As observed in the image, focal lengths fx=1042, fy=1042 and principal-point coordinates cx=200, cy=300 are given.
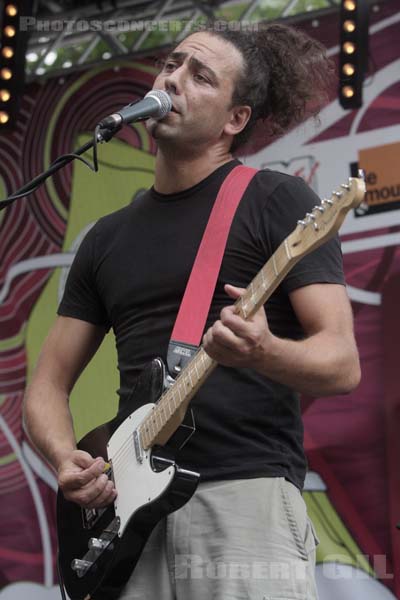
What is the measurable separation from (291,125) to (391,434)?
4.43ft

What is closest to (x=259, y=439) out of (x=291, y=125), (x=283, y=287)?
(x=283, y=287)

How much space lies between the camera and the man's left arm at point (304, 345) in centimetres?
201

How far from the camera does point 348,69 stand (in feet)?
13.5

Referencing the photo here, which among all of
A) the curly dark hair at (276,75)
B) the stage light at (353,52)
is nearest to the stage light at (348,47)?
the stage light at (353,52)

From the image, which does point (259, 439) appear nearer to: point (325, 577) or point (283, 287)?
point (283, 287)

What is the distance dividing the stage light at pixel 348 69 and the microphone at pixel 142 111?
1661 millimetres

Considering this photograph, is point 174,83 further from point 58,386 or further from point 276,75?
point 58,386

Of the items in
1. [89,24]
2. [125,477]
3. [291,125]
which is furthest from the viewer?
[89,24]

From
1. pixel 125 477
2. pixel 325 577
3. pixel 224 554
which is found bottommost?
pixel 325 577

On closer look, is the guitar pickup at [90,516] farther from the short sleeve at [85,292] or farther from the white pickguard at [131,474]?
the short sleeve at [85,292]

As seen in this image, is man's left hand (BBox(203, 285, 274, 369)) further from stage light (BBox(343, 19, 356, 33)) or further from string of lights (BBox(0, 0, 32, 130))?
string of lights (BBox(0, 0, 32, 130))

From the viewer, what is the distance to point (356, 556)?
3785mm

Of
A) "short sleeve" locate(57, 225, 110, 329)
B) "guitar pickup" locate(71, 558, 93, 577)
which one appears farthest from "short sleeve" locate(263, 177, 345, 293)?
"guitar pickup" locate(71, 558, 93, 577)

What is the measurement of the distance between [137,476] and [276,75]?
1.26 meters
